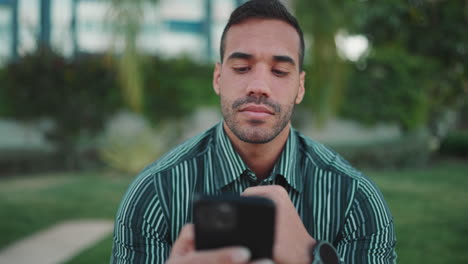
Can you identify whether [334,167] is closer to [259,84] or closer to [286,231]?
[259,84]

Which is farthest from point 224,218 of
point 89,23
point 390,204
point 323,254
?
point 89,23

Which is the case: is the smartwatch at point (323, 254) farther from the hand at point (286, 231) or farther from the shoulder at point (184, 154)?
the shoulder at point (184, 154)

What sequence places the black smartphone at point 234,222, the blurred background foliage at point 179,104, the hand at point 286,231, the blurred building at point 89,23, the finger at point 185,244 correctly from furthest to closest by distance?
the blurred building at point 89,23 → the blurred background foliage at point 179,104 → the hand at point 286,231 → the finger at point 185,244 → the black smartphone at point 234,222

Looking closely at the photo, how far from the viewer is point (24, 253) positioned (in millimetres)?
5273

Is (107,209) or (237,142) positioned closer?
(237,142)

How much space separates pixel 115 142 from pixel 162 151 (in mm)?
964

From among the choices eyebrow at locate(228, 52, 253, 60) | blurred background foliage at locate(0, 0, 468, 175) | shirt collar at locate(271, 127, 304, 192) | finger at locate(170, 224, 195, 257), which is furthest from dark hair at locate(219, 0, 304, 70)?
blurred background foliage at locate(0, 0, 468, 175)

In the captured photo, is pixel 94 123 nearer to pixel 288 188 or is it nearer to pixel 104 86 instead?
pixel 104 86

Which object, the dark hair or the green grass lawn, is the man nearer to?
the dark hair

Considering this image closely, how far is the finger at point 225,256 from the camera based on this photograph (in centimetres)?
Answer: 128

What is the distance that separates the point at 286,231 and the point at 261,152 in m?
0.65

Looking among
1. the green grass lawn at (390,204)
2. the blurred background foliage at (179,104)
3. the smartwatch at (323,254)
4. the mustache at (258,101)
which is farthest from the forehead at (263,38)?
the blurred background foliage at (179,104)

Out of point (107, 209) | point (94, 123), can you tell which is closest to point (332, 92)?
point (107, 209)

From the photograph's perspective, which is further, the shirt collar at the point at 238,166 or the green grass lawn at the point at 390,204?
the green grass lawn at the point at 390,204
